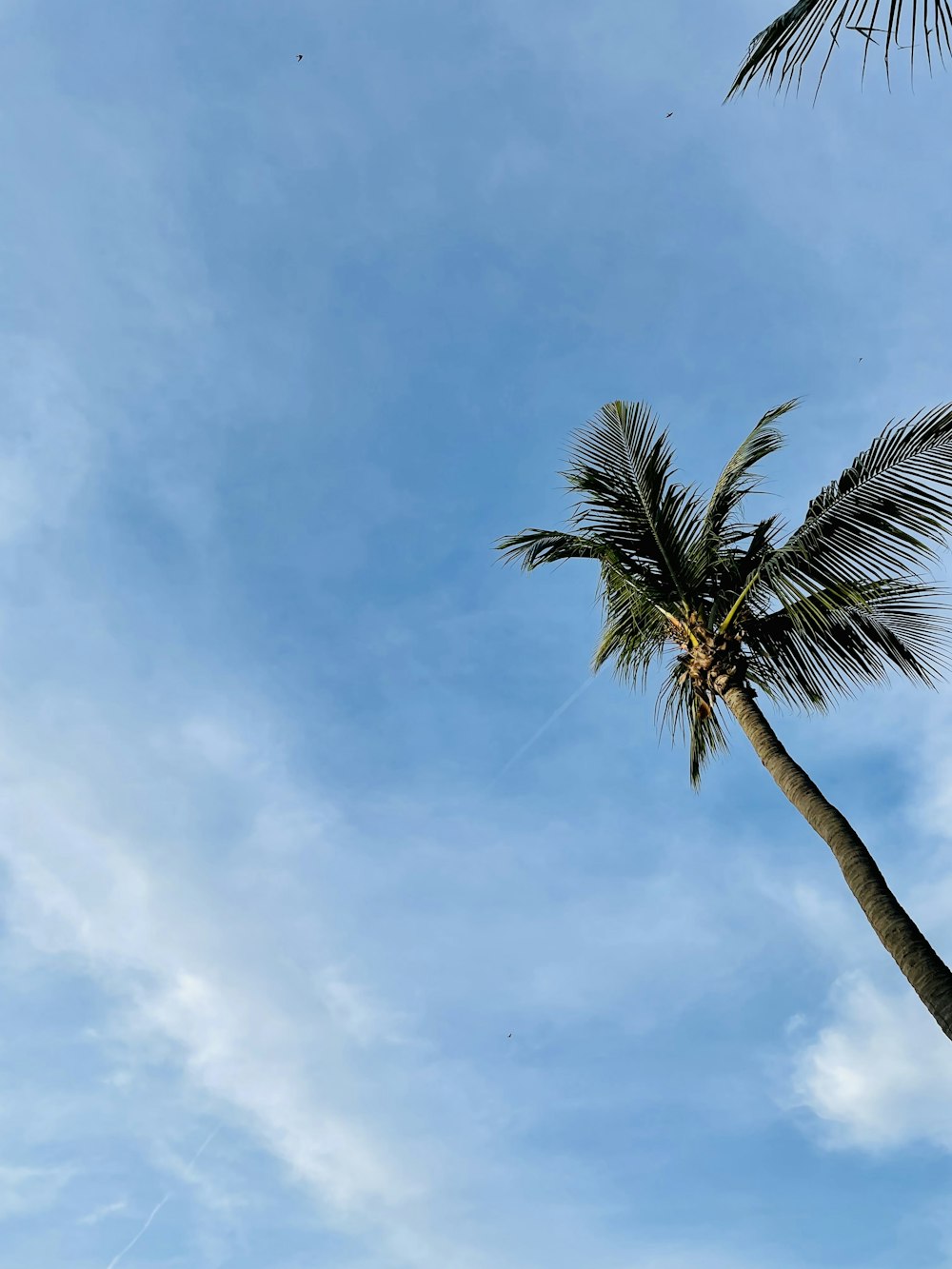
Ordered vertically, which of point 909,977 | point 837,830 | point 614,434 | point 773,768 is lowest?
point 909,977

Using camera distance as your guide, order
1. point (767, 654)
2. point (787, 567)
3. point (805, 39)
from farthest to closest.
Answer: point (767, 654) → point (787, 567) → point (805, 39)

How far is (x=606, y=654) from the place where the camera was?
11492mm

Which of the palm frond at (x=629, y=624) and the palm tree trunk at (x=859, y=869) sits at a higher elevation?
the palm frond at (x=629, y=624)

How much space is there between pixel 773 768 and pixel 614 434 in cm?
508

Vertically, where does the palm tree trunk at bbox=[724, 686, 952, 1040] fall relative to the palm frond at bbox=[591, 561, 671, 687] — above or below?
below

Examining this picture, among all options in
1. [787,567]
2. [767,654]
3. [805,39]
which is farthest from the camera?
[767,654]

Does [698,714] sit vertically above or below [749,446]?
below

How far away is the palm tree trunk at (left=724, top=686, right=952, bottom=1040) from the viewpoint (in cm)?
649

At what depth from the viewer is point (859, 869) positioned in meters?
7.57

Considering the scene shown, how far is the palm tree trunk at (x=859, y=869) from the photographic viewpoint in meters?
6.49

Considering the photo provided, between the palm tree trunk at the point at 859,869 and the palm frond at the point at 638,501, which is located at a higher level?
the palm frond at the point at 638,501

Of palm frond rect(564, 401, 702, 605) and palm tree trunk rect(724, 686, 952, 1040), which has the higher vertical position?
palm frond rect(564, 401, 702, 605)

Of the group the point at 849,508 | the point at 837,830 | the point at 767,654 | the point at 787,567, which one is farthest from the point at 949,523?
the point at 837,830

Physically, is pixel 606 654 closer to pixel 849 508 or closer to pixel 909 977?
pixel 849 508
